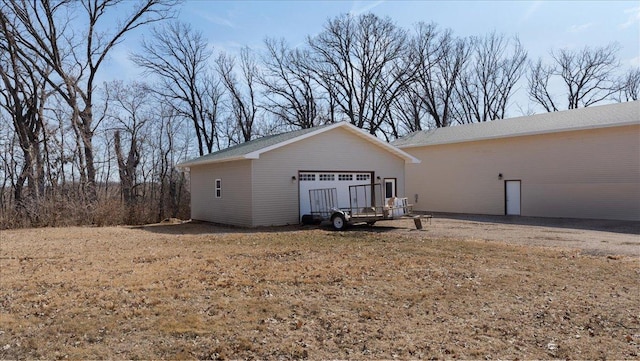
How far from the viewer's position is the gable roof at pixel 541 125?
59.1 feet

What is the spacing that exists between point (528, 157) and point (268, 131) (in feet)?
68.9

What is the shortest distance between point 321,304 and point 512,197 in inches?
711

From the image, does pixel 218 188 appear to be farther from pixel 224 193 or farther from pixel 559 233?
pixel 559 233

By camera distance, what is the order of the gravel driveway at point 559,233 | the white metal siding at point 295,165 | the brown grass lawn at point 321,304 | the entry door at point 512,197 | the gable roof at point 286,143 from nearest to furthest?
1. the brown grass lawn at point 321,304
2. the gravel driveway at point 559,233
3. the gable roof at point 286,143
4. the white metal siding at point 295,165
5. the entry door at point 512,197

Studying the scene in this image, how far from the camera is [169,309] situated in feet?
18.2

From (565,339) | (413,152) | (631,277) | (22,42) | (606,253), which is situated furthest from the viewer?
(413,152)

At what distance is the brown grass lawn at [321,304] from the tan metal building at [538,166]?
1027 cm

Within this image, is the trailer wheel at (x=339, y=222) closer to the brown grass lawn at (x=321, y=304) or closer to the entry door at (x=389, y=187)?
the brown grass lawn at (x=321, y=304)

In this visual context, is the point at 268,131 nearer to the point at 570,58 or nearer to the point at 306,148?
the point at 306,148

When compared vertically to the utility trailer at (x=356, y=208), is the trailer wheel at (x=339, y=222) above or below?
below

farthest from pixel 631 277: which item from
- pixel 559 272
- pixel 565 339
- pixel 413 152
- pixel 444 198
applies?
pixel 413 152

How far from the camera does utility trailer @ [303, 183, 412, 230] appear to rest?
14.9 metres

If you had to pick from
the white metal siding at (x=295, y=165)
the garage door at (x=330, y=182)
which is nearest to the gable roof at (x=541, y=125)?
the white metal siding at (x=295, y=165)

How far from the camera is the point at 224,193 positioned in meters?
17.8
